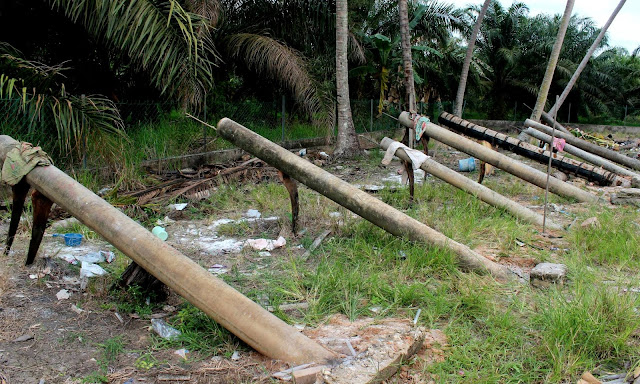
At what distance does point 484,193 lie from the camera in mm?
5871

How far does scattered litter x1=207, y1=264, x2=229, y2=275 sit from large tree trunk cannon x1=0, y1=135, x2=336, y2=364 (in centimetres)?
107

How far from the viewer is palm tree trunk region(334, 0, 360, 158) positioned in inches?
400

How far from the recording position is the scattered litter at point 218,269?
4.09 m

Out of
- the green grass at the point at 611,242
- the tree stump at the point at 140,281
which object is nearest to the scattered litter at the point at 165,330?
the tree stump at the point at 140,281

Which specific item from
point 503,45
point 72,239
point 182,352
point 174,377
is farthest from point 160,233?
point 503,45

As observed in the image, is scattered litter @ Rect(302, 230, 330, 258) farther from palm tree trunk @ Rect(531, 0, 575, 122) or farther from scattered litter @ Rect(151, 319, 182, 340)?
palm tree trunk @ Rect(531, 0, 575, 122)

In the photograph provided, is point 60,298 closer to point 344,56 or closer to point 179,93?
point 179,93

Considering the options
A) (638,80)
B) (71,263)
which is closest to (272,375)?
(71,263)

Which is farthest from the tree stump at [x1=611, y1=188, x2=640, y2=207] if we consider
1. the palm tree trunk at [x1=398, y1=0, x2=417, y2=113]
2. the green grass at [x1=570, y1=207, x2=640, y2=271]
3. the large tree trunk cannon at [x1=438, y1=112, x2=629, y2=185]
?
the palm tree trunk at [x1=398, y1=0, x2=417, y2=113]

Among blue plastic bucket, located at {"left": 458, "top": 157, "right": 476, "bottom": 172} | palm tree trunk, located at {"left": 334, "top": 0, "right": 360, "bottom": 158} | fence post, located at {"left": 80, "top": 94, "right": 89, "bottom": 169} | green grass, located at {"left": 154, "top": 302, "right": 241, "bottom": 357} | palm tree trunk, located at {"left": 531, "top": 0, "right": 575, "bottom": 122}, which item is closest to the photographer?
green grass, located at {"left": 154, "top": 302, "right": 241, "bottom": 357}

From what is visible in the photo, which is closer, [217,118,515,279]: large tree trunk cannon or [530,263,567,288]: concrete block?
[530,263,567,288]: concrete block

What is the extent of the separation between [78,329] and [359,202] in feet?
7.50

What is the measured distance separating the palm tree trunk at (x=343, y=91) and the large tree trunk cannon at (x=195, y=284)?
25.3 feet

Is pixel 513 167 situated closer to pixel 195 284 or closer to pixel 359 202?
pixel 359 202
